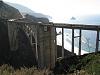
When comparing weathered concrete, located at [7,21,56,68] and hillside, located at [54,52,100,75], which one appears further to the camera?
weathered concrete, located at [7,21,56,68]

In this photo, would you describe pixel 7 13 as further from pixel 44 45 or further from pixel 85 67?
pixel 85 67

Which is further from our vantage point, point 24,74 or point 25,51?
point 25,51

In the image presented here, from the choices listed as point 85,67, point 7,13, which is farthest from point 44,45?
point 7,13

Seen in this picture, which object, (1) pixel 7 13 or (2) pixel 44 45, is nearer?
(2) pixel 44 45

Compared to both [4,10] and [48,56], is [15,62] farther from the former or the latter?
[4,10]

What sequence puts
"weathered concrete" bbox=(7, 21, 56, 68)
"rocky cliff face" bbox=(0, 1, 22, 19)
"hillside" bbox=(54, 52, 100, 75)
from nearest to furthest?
"hillside" bbox=(54, 52, 100, 75) → "weathered concrete" bbox=(7, 21, 56, 68) → "rocky cliff face" bbox=(0, 1, 22, 19)

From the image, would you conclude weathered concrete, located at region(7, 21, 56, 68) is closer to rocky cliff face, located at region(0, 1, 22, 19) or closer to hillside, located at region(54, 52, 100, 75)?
hillside, located at region(54, 52, 100, 75)

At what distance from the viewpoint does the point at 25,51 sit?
5197 cm

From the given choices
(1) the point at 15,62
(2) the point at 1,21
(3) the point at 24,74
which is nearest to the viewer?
(3) the point at 24,74

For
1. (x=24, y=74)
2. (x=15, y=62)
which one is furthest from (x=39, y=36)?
(x=24, y=74)

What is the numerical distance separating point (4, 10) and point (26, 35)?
78.4ft

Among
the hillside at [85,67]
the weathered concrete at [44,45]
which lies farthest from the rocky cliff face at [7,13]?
the hillside at [85,67]

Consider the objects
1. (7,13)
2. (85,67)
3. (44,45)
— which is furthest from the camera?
(7,13)

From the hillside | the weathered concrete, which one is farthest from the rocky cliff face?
the hillside
